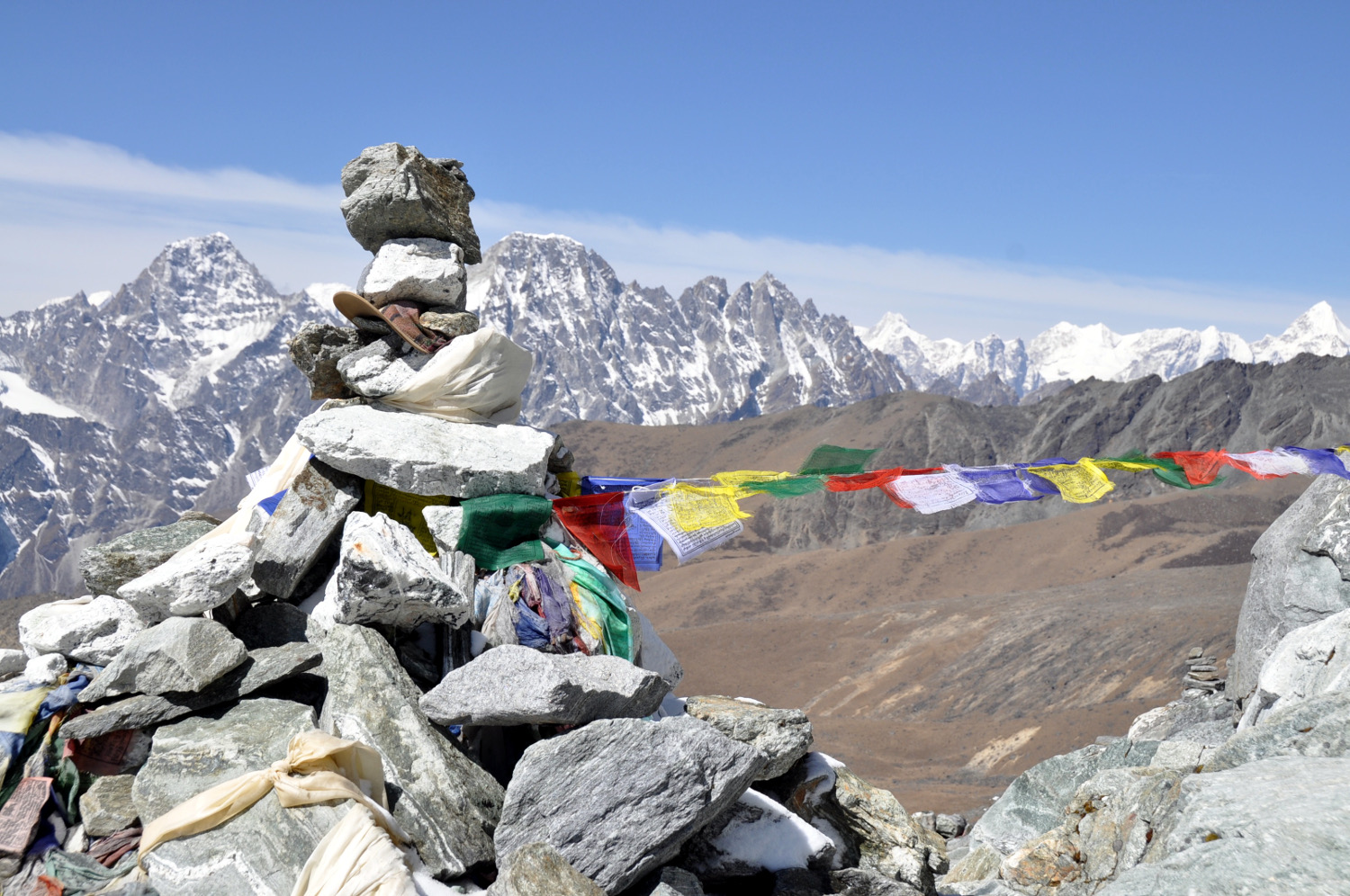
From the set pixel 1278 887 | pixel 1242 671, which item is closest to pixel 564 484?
pixel 1278 887

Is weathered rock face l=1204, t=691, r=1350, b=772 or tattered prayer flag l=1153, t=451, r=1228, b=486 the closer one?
weathered rock face l=1204, t=691, r=1350, b=772

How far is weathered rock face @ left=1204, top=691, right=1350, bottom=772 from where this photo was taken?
14.9 ft

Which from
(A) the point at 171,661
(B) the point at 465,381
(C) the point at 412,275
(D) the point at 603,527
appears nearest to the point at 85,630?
(A) the point at 171,661

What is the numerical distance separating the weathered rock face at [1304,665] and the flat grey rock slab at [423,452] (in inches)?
215

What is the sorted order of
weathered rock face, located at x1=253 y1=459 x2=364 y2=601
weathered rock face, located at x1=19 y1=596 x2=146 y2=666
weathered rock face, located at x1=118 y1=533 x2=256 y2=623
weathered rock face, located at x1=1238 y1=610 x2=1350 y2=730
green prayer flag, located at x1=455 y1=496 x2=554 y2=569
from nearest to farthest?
1. weathered rock face, located at x1=118 y1=533 x2=256 y2=623
2. weathered rock face, located at x1=19 y1=596 x2=146 y2=666
3. weathered rock face, located at x1=253 y1=459 x2=364 y2=601
4. green prayer flag, located at x1=455 y1=496 x2=554 y2=569
5. weathered rock face, located at x1=1238 y1=610 x2=1350 y2=730

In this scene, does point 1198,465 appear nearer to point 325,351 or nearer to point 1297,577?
point 1297,577

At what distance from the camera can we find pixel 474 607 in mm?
5562

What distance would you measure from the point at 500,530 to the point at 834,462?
3499 millimetres

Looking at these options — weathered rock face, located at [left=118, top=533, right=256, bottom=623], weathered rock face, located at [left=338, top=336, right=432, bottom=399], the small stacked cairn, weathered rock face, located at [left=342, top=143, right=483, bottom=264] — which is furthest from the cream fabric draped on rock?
the small stacked cairn

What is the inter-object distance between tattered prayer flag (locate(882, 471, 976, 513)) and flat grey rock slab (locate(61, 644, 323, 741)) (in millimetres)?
5316

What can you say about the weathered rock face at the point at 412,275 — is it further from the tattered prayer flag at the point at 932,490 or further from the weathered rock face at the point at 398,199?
the tattered prayer flag at the point at 932,490

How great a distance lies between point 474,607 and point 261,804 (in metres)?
1.58

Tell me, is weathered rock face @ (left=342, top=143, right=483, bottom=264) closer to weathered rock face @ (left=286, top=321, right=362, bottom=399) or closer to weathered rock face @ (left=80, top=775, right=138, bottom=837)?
weathered rock face @ (left=286, top=321, right=362, bottom=399)

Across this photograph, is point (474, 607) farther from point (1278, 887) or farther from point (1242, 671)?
point (1242, 671)
